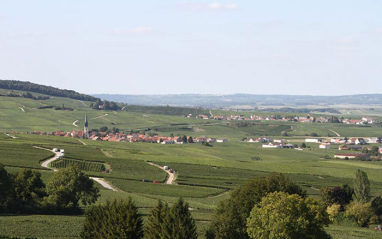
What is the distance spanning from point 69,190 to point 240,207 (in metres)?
22.3

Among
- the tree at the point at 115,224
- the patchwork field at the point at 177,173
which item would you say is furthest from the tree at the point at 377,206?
the tree at the point at 115,224

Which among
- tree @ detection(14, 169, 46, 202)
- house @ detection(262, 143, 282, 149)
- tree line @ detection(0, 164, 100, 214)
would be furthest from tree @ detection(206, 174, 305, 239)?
house @ detection(262, 143, 282, 149)

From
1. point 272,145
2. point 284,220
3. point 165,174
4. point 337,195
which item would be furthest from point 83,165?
point 272,145

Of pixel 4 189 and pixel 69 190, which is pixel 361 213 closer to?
pixel 69 190

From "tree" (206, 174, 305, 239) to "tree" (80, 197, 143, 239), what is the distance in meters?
8.81

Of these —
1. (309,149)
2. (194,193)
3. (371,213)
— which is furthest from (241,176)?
(309,149)

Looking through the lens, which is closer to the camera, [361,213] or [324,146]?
[361,213]

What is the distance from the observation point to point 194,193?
88375mm

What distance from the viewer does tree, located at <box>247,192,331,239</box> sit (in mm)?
51688

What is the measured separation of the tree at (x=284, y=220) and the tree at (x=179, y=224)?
21.8 ft

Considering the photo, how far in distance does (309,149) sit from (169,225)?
13935cm

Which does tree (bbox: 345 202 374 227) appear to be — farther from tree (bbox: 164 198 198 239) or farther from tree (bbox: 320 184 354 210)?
tree (bbox: 164 198 198 239)

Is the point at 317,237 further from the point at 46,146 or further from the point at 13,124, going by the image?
the point at 13,124

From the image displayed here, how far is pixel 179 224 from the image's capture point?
48.8 m
